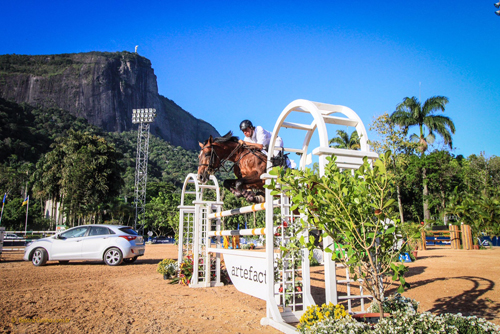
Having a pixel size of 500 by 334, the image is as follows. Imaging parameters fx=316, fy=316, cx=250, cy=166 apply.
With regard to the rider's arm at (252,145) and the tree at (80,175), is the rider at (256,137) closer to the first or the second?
the rider's arm at (252,145)

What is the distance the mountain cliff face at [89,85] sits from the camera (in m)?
118

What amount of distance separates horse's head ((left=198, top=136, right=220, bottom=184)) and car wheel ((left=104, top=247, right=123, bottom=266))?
7.02 meters

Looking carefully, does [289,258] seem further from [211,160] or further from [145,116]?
[145,116]

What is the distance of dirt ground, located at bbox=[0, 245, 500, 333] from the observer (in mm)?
3870

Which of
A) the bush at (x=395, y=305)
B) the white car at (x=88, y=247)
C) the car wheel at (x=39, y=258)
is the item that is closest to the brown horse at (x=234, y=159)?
the bush at (x=395, y=305)

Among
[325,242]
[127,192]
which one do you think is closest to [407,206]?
[325,242]

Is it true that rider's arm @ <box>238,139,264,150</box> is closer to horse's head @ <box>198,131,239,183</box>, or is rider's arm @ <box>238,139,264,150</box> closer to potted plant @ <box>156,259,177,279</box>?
horse's head @ <box>198,131,239,183</box>

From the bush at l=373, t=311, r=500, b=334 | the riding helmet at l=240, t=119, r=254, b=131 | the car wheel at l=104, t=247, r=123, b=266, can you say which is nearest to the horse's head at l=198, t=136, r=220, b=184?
the riding helmet at l=240, t=119, r=254, b=131

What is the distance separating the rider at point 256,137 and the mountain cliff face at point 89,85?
12904cm

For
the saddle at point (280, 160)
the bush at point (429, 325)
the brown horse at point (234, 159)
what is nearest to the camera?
the bush at point (429, 325)

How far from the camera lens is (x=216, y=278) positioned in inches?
294

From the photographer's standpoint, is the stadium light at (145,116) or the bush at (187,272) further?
the stadium light at (145,116)

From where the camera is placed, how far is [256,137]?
20.4 ft

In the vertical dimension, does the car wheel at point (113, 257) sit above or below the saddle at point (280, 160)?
below
